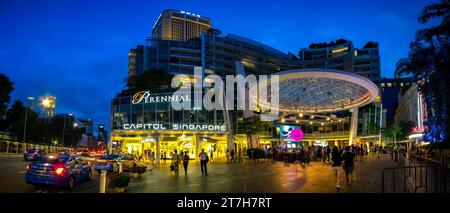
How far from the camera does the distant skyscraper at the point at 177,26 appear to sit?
584ft

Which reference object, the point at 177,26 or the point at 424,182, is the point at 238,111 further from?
the point at 177,26

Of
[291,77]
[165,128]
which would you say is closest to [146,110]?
[165,128]

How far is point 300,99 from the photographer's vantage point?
49.6 metres

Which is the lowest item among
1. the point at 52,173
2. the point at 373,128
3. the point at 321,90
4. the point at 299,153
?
the point at 299,153

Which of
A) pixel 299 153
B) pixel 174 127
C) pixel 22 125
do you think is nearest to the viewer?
pixel 299 153

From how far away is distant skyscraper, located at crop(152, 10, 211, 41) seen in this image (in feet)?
584

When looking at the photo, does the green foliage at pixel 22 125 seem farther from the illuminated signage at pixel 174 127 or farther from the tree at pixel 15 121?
the illuminated signage at pixel 174 127

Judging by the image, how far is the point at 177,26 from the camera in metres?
184

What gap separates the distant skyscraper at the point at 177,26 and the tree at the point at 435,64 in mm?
147744

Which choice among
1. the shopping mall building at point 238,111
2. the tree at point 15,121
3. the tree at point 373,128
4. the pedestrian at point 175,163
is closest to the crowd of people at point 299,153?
the shopping mall building at point 238,111

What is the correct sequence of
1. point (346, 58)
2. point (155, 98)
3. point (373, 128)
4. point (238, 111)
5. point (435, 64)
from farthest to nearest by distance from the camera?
point (346, 58) → point (373, 128) → point (238, 111) → point (155, 98) → point (435, 64)

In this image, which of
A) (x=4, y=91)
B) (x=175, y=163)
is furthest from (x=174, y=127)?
(x=4, y=91)

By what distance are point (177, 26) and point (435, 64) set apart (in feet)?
529
